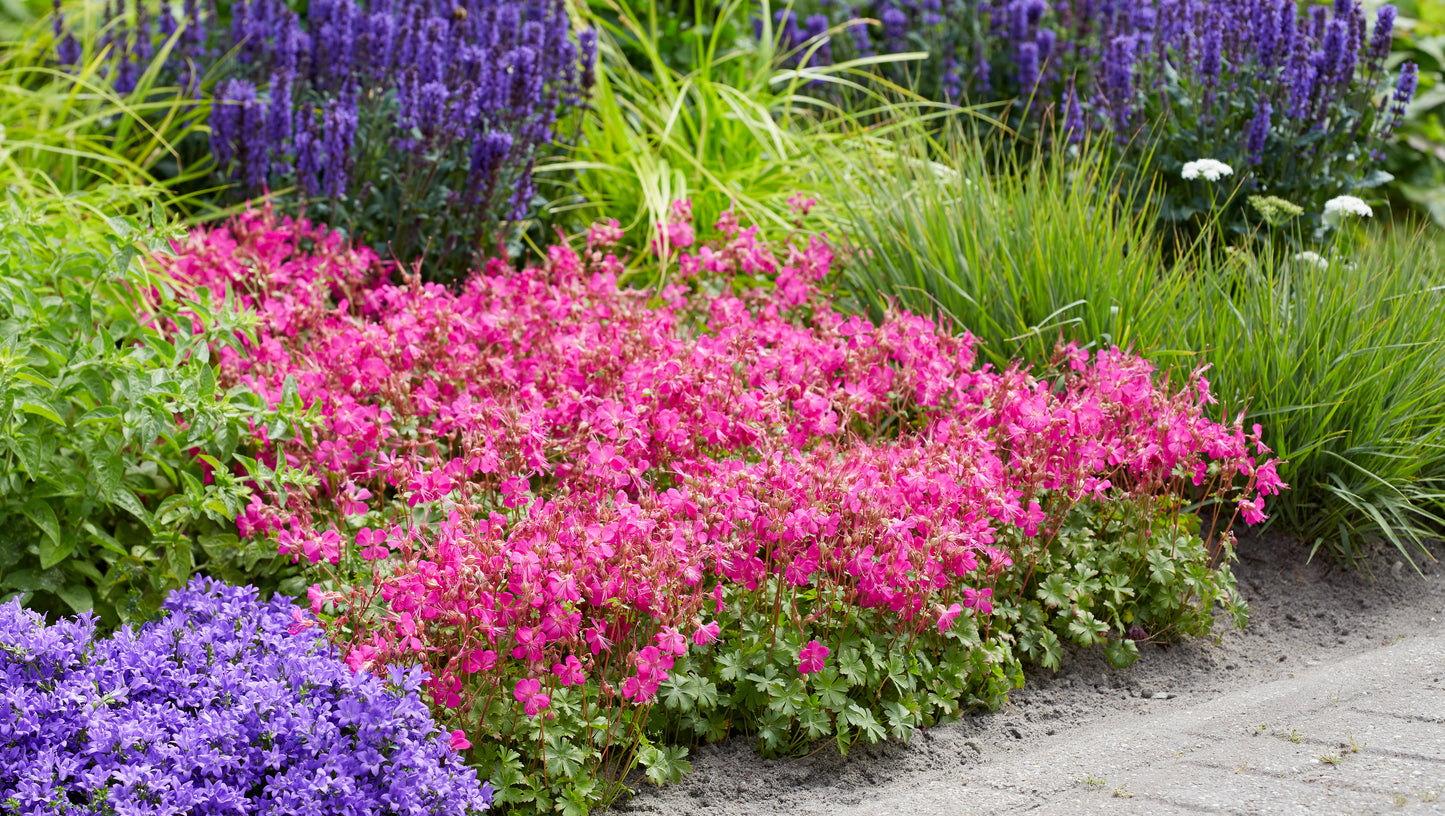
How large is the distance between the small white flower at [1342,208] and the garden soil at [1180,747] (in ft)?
5.19

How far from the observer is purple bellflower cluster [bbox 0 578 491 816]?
183cm

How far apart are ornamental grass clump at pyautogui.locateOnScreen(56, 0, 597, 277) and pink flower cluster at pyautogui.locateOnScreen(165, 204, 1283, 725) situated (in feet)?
1.36

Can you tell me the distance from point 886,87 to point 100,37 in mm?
3733

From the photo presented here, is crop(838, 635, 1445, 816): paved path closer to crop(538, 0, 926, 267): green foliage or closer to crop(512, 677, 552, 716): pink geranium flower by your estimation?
crop(512, 677, 552, 716): pink geranium flower

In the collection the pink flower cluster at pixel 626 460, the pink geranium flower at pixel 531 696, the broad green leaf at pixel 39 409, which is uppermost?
the broad green leaf at pixel 39 409

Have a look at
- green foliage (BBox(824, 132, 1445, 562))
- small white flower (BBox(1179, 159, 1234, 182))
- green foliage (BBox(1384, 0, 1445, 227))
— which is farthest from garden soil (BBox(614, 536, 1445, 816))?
green foliage (BBox(1384, 0, 1445, 227))

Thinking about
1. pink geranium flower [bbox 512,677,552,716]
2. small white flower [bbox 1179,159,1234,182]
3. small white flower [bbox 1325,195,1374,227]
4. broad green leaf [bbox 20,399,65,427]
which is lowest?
pink geranium flower [bbox 512,677,552,716]

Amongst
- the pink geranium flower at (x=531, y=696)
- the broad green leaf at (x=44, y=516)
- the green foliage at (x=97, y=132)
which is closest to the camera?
the pink geranium flower at (x=531, y=696)

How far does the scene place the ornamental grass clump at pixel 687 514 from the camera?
218cm

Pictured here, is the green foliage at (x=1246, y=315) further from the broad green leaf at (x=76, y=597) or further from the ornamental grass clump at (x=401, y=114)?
the broad green leaf at (x=76, y=597)

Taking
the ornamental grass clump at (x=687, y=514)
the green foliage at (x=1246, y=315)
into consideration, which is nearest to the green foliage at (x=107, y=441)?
the ornamental grass clump at (x=687, y=514)

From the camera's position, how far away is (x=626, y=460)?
2.52 meters

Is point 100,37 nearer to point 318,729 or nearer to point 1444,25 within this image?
point 318,729

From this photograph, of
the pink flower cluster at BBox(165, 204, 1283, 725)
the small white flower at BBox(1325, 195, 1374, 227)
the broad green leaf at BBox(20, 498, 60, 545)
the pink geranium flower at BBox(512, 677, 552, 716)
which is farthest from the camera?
the small white flower at BBox(1325, 195, 1374, 227)
